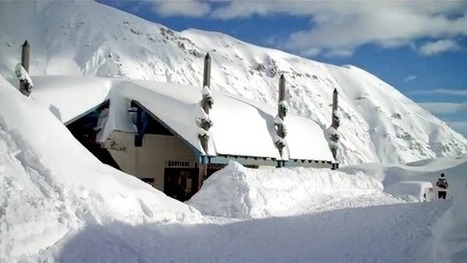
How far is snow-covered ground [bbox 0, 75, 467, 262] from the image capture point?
7.99 metres

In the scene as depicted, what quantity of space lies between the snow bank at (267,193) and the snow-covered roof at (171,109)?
2060mm

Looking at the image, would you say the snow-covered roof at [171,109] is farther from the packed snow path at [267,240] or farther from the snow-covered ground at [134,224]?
the packed snow path at [267,240]

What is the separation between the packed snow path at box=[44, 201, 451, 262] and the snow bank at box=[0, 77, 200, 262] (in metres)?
0.34

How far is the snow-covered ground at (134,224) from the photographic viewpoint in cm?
799

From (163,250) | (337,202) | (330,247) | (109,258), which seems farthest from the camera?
(337,202)

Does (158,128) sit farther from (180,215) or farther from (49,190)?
(49,190)

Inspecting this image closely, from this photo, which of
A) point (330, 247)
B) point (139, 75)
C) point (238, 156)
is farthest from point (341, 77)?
point (330, 247)

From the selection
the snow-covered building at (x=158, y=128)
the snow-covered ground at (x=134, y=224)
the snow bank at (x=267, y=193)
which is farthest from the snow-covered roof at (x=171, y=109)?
the snow-covered ground at (x=134, y=224)

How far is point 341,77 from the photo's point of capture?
168 m

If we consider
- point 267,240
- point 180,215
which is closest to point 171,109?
point 180,215

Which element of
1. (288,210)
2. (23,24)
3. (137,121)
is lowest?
(288,210)

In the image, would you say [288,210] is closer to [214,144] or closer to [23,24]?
[214,144]

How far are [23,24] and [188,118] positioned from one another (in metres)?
94.6

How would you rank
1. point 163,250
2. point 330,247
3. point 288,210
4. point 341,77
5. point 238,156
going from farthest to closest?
point 341,77 → point 238,156 → point 288,210 → point 330,247 → point 163,250
